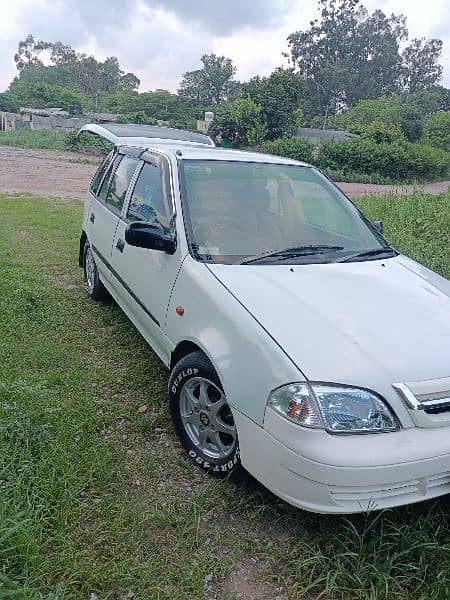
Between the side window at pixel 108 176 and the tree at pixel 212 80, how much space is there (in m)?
54.0

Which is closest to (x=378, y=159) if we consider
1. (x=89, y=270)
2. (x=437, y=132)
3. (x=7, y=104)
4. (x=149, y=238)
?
(x=437, y=132)

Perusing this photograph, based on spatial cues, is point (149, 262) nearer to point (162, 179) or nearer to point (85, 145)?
point (162, 179)

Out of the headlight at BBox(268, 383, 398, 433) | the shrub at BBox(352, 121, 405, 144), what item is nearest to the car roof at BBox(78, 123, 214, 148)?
the headlight at BBox(268, 383, 398, 433)

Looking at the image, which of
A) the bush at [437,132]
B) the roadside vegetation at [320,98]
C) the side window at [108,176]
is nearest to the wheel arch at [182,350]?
the side window at [108,176]

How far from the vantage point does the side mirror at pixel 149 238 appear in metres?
3.14

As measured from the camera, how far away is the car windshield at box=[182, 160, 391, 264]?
10.6 feet

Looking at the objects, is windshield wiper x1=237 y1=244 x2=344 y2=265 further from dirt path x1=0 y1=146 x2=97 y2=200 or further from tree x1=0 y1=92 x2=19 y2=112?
tree x1=0 y1=92 x2=19 y2=112

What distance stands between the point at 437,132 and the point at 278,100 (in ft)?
36.7

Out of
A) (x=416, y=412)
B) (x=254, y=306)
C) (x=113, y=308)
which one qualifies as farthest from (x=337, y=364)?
(x=113, y=308)

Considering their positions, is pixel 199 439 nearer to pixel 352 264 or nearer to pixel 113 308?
pixel 352 264

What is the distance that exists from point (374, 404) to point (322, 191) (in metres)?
2.24

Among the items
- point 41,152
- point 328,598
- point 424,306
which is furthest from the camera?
point 41,152

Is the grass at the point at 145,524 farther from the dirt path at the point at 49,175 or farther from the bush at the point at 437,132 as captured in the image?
the bush at the point at 437,132

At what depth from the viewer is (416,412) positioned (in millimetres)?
2162
